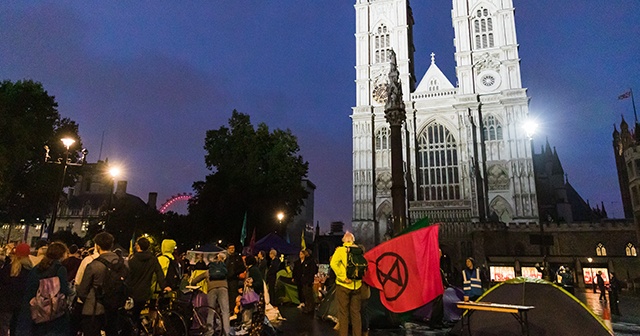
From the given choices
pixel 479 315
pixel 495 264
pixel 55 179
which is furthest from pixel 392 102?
pixel 55 179

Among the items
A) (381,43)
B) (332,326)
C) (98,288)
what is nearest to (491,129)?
(381,43)

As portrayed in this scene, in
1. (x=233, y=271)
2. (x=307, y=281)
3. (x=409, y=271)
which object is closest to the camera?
(x=409, y=271)

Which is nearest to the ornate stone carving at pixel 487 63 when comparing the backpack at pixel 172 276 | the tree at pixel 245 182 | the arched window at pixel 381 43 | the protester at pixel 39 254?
the arched window at pixel 381 43

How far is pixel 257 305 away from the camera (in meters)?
7.17

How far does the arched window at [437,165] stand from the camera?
39094mm

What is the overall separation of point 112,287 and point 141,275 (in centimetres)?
80

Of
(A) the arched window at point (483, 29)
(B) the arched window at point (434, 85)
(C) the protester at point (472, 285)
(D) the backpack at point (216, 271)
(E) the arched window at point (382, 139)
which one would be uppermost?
(A) the arched window at point (483, 29)

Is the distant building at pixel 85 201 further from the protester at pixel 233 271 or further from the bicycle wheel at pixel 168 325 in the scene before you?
the bicycle wheel at pixel 168 325

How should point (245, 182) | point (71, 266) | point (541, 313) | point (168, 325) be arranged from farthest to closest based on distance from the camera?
1. point (245, 182)
2. point (71, 266)
3. point (541, 313)
4. point (168, 325)

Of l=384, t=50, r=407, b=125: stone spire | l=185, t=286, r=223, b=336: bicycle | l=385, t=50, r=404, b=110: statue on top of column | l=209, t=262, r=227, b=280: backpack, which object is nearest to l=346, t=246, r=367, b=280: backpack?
l=209, t=262, r=227, b=280: backpack

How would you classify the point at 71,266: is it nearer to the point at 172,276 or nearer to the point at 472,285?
the point at 172,276

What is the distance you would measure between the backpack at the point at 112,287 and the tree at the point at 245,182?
21277mm

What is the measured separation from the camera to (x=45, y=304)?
3.79 meters

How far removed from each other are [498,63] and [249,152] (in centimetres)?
2711
